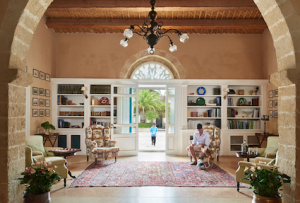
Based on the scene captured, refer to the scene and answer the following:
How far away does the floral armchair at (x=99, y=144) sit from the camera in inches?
246

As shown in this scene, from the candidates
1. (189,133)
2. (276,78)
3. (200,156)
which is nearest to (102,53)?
(189,133)

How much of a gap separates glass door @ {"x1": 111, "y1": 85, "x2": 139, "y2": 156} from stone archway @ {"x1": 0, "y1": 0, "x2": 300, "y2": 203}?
5091 millimetres

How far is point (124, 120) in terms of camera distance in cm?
788

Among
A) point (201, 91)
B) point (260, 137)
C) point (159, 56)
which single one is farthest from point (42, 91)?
point (260, 137)

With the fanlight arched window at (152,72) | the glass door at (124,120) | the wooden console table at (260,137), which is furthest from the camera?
the fanlight arched window at (152,72)

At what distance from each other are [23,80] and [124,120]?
5.37 meters

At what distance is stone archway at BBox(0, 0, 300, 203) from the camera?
2469 millimetres

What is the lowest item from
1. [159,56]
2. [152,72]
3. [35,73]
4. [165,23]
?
[35,73]

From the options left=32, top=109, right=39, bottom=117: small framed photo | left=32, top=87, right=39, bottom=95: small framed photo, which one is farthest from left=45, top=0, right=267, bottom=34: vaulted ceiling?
left=32, top=109, right=39, bottom=117: small framed photo

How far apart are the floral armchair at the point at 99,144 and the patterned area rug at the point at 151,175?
29 centimetres

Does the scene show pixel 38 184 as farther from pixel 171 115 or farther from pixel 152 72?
pixel 152 72

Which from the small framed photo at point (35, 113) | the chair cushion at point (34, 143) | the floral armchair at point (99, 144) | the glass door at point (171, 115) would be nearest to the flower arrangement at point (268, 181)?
the floral armchair at point (99, 144)

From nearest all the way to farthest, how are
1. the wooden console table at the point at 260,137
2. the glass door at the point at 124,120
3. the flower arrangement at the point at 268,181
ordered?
the flower arrangement at the point at 268,181, the wooden console table at the point at 260,137, the glass door at the point at 124,120

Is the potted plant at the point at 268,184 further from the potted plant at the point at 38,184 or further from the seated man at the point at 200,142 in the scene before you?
the seated man at the point at 200,142
